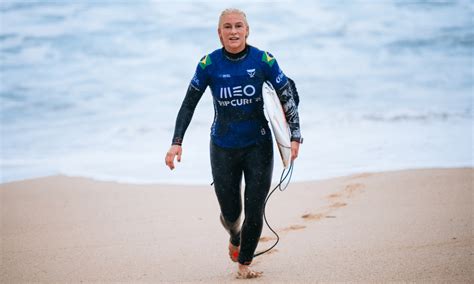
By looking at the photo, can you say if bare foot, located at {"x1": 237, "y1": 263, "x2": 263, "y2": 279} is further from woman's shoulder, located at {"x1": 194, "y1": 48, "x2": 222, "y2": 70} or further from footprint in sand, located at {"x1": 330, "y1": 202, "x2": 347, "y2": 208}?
footprint in sand, located at {"x1": 330, "y1": 202, "x2": 347, "y2": 208}

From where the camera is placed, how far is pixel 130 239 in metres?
5.73

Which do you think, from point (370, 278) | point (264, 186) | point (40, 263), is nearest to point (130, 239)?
point (40, 263)

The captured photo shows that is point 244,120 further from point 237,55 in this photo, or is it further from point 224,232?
point 224,232

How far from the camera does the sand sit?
4.62 meters

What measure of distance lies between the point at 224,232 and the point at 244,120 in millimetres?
1993

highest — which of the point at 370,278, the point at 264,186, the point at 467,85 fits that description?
the point at 264,186

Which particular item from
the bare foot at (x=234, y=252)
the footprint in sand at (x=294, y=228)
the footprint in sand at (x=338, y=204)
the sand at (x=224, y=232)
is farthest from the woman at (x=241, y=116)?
the footprint in sand at (x=338, y=204)

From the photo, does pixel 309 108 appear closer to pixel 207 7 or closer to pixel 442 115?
pixel 442 115

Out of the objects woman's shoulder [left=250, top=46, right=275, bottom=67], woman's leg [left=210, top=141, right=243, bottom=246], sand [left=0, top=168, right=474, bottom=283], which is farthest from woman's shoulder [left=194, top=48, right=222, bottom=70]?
sand [left=0, top=168, right=474, bottom=283]

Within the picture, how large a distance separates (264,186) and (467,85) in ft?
40.1

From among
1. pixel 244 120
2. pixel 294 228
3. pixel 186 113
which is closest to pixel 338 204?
pixel 294 228

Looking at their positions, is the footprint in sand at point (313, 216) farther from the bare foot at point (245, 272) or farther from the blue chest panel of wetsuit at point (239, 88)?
the blue chest panel of wetsuit at point (239, 88)

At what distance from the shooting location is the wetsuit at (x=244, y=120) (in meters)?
4.18

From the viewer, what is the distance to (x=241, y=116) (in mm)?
4238
